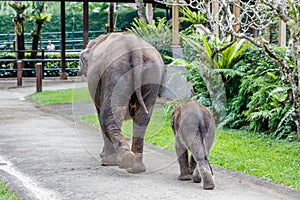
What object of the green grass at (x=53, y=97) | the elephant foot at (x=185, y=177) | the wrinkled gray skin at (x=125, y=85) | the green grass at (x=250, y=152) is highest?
the wrinkled gray skin at (x=125, y=85)

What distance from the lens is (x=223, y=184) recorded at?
26.5 feet

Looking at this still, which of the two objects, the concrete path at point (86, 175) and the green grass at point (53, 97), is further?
the green grass at point (53, 97)

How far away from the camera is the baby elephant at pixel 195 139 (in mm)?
7531

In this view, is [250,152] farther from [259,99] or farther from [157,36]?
[157,36]

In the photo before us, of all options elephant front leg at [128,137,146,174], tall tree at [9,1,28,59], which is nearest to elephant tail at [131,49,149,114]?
elephant front leg at [128,137,146,174]

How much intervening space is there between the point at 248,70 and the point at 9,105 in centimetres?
721

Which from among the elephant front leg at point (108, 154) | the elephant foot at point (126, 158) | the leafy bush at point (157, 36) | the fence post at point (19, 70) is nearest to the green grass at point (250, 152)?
the elephant front leg at point (108, 154)

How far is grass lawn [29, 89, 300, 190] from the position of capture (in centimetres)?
877

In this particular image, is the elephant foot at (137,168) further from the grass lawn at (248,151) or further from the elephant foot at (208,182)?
the elephant foot at (208,182)

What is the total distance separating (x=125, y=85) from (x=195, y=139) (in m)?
1.29

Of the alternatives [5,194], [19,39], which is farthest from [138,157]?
[19,39]

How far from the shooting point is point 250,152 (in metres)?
10.4

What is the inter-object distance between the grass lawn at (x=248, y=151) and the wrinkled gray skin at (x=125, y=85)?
1.88ft

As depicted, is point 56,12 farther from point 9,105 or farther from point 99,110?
point 99,110
